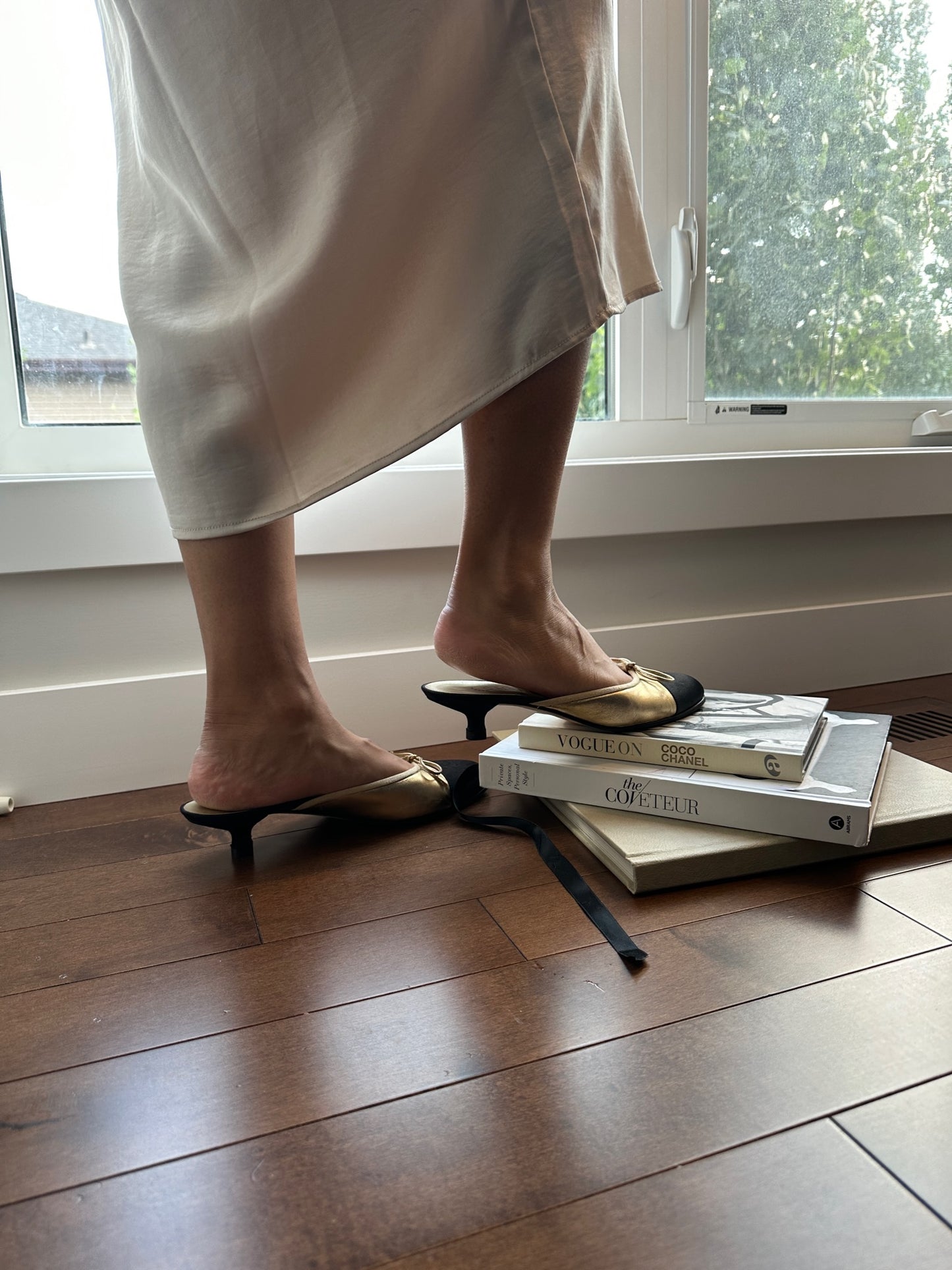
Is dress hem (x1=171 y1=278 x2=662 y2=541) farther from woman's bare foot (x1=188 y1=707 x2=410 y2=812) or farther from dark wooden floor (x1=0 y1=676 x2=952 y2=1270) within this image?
dark wooden floor (x1=0 y1=676 x2=952 y2=1270)

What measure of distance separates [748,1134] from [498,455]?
0.59m

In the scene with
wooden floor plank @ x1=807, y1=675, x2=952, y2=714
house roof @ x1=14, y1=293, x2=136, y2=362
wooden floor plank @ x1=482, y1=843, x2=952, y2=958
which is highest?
house roof @ x1=14, y1=293, x2=136, y2=362

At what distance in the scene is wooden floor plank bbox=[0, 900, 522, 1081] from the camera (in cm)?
59

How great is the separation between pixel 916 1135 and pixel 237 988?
1.42ft

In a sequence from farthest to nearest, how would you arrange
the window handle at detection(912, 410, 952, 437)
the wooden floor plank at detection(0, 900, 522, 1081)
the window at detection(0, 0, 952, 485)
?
1. the window handle at detection(912, 410, 952, 437)
2. the window at detection(0, 0, 952, 485)
3. the wooden floor plank at detection(0, 900, 522, 1081)

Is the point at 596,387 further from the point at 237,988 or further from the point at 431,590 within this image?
the point at 237,988

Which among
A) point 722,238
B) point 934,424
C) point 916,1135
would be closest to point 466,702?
point 916,1135

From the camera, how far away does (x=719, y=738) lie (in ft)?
2.87

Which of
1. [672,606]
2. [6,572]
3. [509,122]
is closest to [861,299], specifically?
[672,606]

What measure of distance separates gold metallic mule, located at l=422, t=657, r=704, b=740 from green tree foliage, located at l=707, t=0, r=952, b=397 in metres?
0.82

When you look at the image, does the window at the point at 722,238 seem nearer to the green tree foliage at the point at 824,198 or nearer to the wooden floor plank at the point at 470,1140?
the green tree foliage at the point at 824,198

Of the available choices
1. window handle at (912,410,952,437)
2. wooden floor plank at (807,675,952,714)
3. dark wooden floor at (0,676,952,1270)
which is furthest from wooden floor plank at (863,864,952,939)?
window handle at (912,410,952,437)

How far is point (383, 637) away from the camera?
50.5 inches

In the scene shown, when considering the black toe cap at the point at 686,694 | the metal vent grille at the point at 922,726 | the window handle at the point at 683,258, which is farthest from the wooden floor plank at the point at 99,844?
the window handle at the point at 683,258
